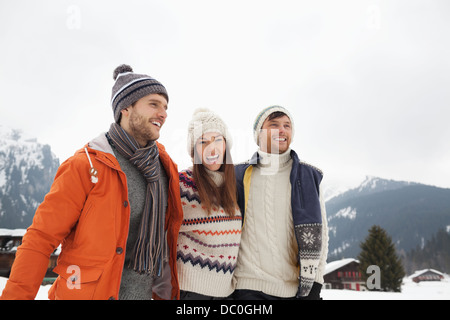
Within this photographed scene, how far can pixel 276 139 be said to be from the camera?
2.95m

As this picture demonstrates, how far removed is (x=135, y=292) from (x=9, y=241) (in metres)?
28.9

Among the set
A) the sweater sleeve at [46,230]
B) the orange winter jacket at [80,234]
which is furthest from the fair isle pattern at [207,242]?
the sweater sleeve at [46,230]

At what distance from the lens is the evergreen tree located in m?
27.5

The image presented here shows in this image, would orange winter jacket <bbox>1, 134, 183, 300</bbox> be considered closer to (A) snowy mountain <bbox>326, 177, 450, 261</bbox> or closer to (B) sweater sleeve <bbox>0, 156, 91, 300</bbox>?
(B) sweater sleeve <bbox>0, 156, 91, 300</bbox>

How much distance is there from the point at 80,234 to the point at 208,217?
1.10 metres

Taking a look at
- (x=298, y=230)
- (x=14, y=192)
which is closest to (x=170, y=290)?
(x=298, y=230)

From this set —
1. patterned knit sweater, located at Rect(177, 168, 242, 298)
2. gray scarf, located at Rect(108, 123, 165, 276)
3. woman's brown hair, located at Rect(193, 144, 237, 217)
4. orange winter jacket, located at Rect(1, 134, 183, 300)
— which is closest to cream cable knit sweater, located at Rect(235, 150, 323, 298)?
patterned knit sweater, located at Rect(177, 168, 242, 298)

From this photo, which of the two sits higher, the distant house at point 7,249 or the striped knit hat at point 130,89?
the striped knit hat at point 130,89

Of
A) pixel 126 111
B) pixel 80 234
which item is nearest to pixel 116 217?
pixel 80 234

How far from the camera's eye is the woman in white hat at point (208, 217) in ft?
7.97

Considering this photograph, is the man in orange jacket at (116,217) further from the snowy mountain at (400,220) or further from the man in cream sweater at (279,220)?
the snowy mountain at (400,220)

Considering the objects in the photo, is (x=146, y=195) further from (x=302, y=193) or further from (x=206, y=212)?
(x=302, y=193)
